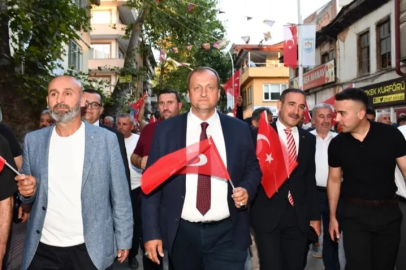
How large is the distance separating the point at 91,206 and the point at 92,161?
329 millimetres

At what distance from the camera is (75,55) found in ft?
65.1

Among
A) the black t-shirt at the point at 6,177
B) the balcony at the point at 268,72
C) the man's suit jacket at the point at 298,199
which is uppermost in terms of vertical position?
the balcony at the point at 268,72

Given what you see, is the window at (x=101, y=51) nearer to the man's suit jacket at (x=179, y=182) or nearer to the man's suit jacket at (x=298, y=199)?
the man's suit jacket at (x=298, y=199)

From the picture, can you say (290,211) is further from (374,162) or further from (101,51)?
(101,51)

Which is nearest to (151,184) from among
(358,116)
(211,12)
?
(358,116)

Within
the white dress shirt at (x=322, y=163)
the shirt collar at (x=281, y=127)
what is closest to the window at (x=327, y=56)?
the white dress shirt at (x=322, y=163)

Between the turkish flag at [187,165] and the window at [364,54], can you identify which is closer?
the turkish flag at [187,165]

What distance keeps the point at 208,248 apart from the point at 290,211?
130 cm

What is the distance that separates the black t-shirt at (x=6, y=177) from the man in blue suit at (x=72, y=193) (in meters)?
0.07

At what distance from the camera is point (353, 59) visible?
2225 cm

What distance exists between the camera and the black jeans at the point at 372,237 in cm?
436

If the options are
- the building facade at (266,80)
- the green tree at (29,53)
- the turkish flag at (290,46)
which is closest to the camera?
the green tree at (29,53)

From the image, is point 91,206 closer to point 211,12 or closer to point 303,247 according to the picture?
point 303,247

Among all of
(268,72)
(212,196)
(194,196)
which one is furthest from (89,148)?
(268,72)
